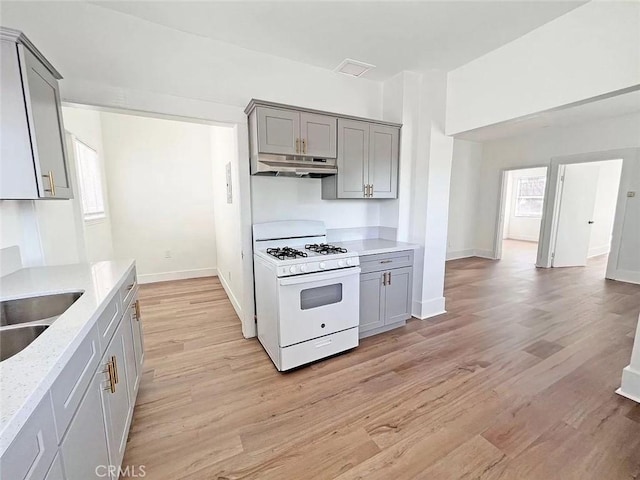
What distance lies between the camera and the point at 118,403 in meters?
1.36

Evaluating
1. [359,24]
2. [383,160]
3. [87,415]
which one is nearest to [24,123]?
[87,415]

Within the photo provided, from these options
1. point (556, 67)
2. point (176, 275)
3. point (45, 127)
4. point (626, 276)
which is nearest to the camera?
point (45, 127)

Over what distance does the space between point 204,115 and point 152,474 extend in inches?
101

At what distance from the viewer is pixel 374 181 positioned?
9.82ft

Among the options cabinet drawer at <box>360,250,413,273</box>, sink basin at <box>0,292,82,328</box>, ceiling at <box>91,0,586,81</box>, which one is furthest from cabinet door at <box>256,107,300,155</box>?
sink basin at <box>0,292,82,328</box>

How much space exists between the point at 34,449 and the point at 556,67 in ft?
11.4

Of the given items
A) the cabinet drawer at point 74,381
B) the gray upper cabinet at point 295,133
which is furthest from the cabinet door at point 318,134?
the cabinet drawer at point 74,381

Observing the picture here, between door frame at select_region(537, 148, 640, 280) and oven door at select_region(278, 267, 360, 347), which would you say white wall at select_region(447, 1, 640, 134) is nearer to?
oven door at select_region(278, 267, 360, 347)

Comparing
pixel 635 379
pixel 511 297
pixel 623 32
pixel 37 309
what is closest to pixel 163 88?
pixel 37 309

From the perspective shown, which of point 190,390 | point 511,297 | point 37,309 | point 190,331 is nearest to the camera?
point 37,309

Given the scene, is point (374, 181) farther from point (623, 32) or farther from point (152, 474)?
point (152, 474)

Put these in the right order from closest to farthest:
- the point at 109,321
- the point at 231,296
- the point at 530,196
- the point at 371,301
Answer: the point at 109,321 → the point at 371,301 → the point at 231,296 → the point at 530,196

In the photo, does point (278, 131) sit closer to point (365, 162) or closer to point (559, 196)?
point (365, 162)

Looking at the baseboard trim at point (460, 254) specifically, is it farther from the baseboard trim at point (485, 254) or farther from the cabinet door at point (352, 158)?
the cabinet door at point (352, 158)
